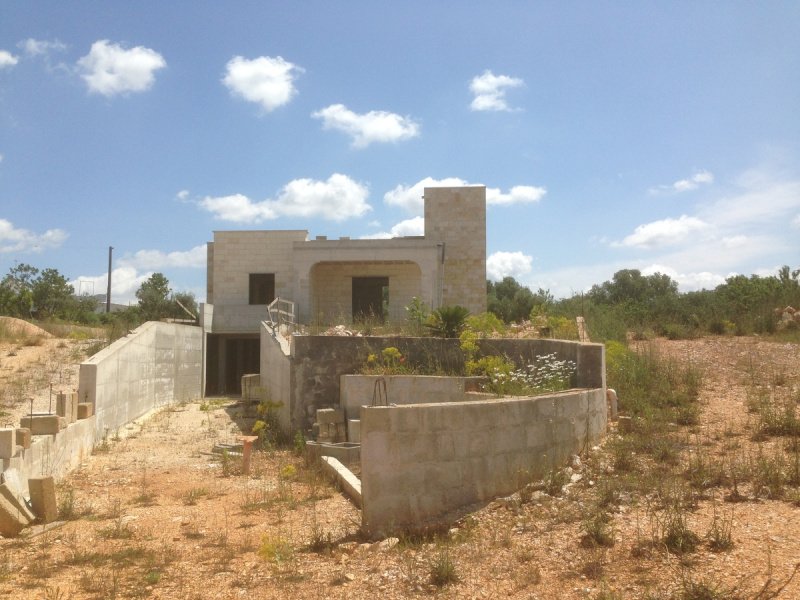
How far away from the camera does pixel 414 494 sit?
640 centimetres

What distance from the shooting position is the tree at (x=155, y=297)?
127 ft

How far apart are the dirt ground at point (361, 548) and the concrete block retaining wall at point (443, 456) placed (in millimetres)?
296

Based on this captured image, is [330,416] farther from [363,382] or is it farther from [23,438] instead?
[23,438]

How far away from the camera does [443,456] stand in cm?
660

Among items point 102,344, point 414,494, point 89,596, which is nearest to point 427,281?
point 102,344

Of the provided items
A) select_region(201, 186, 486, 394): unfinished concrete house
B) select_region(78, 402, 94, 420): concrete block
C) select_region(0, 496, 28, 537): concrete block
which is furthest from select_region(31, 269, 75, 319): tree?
select_region(0, 496, 28, 537): concrete block

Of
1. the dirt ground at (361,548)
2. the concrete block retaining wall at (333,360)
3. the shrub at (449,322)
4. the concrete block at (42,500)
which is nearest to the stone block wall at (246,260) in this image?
the concrete block retaining wall at (333,360)

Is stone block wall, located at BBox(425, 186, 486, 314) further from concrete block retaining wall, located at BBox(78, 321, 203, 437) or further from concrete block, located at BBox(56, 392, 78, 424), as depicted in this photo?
concrete block, located at BBox(56, 392, 78, 424)

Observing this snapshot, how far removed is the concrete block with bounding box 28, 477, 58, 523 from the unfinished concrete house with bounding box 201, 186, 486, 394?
14.3 meters

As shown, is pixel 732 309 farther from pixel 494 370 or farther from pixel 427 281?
pixel 494 370

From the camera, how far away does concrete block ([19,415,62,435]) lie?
899 centimetres

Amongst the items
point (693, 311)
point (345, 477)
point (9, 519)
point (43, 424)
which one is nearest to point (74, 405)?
point (43, 424)

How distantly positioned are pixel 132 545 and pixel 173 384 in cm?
1242

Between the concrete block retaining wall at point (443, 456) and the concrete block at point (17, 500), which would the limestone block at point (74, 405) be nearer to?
the concrete block at point (17, 500)
